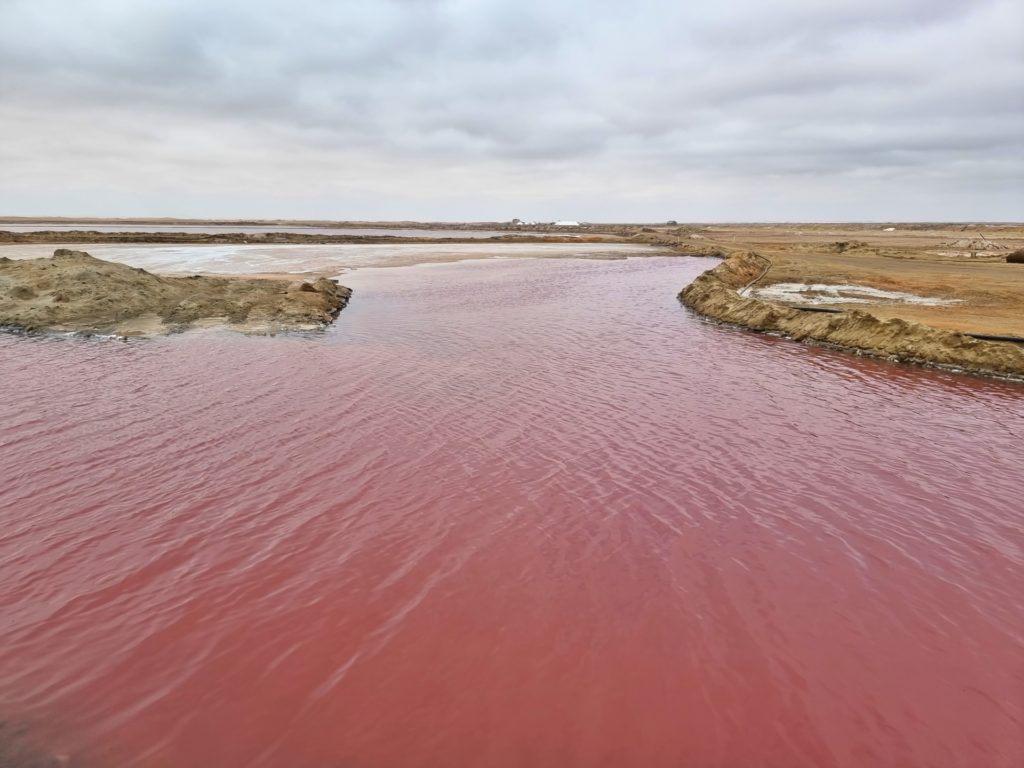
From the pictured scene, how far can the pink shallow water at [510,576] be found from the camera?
4.56m

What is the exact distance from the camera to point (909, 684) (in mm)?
4980

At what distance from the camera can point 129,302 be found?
20.8 meters

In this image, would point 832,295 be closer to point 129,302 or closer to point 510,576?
point 510,576

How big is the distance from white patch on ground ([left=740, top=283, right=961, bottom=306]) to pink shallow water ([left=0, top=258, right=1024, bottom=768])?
35.6ft

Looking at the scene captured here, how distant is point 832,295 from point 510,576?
23.2 m

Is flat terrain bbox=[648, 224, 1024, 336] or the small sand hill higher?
flat terrain bbox=[648, 224, 1024, 336]

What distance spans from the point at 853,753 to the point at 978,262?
145 feet

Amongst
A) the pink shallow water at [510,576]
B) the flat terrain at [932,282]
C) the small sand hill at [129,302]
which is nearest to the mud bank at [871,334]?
the flat terrain at [932,282]

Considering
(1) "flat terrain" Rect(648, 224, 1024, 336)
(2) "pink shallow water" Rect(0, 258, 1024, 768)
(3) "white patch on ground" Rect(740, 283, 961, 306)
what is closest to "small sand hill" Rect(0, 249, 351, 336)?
(2) "pink shallow water" Rect(0, 258, 1024, 768)

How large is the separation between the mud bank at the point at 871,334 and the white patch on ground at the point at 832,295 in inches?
74.4

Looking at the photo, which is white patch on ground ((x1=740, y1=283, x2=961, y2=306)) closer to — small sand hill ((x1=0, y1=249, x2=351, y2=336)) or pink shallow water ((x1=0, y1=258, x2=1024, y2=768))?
pink shallow water ((x1=0, y1=258, x2=1024, y2=768))

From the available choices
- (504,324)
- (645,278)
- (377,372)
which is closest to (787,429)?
(377,372)

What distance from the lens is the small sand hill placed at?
19344 mm

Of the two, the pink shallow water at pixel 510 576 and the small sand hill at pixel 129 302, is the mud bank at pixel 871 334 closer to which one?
the pink shallow water at pixel 510 576
